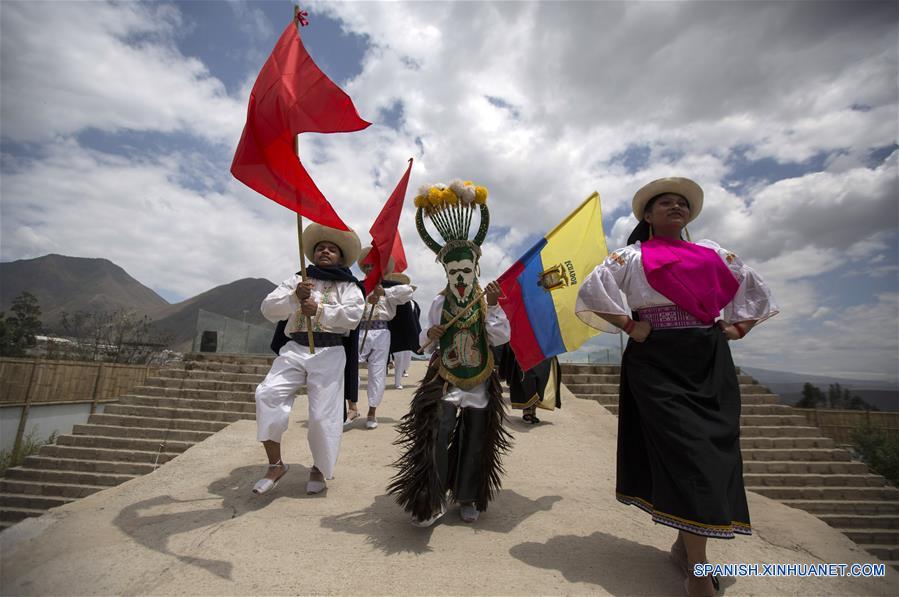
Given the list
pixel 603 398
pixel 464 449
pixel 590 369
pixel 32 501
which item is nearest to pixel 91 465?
pixel 32 501

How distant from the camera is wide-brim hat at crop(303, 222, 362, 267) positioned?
407 centimetres

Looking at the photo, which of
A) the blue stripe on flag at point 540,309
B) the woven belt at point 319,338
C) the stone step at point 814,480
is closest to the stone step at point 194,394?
the woven belt at point 319,338

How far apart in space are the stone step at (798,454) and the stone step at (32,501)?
37.8 ft

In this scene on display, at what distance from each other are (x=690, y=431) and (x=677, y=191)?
1.55 m

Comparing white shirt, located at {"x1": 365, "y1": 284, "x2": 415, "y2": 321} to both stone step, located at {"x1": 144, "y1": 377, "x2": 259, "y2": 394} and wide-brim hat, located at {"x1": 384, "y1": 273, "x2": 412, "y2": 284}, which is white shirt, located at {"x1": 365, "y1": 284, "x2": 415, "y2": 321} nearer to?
wide-brim hat, located at {"x1": 384, "y1": 273, "x2": 412, "y2": 284}

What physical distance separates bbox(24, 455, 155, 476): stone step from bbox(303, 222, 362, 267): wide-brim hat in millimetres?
5590

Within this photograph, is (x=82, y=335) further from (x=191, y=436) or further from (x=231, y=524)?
(x=231, y=524)

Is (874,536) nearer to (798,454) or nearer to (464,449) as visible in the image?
(798,454)

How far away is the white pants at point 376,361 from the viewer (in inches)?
248

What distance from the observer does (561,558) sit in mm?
2676

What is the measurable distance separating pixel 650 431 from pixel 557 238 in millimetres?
1791

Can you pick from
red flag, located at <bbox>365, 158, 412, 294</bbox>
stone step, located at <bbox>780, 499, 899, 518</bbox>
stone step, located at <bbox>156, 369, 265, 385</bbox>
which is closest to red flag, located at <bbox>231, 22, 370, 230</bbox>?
red flag, located at <bbox>365, 158, 412, 294</bbox>

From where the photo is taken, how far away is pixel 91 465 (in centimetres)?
742

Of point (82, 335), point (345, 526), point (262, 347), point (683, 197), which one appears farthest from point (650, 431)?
point (82, 335)
